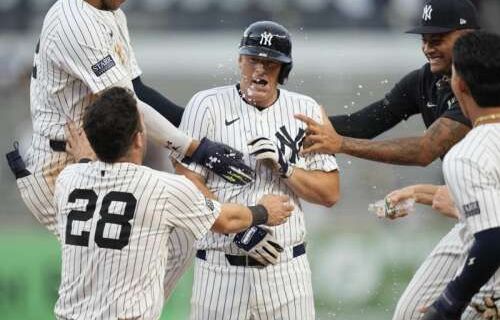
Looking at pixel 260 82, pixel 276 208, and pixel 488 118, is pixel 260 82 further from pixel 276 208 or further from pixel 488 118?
pixel 488 118

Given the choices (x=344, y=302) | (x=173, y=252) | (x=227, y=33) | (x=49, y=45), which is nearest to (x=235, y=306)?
(x=173, y=252)

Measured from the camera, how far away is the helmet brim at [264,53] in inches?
267

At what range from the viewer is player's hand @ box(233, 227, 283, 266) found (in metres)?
6.59

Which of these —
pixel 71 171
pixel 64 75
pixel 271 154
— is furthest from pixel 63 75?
pixel 271 154

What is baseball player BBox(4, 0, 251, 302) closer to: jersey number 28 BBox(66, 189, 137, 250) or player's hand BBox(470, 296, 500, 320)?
jersey number 28 BBox(66, 189, 137, 250)

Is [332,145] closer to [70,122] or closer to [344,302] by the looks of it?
[70,122]

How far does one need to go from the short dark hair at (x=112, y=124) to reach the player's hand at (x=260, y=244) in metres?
1.09

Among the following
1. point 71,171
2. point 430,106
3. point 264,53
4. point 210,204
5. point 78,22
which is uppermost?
point 78,22

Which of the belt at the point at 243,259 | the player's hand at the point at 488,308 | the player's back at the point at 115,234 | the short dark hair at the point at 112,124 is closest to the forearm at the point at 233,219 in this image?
the player's back at the point at 115,234

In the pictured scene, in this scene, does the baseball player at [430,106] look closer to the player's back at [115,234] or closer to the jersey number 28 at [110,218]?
the player's back at [115,234]

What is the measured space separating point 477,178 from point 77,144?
2334mm

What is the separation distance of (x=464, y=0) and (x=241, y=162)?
5.98 ft

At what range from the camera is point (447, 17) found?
23.5ft

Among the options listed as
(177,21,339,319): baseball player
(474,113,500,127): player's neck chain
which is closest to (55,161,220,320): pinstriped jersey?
(177,21,339,319): baseball player
